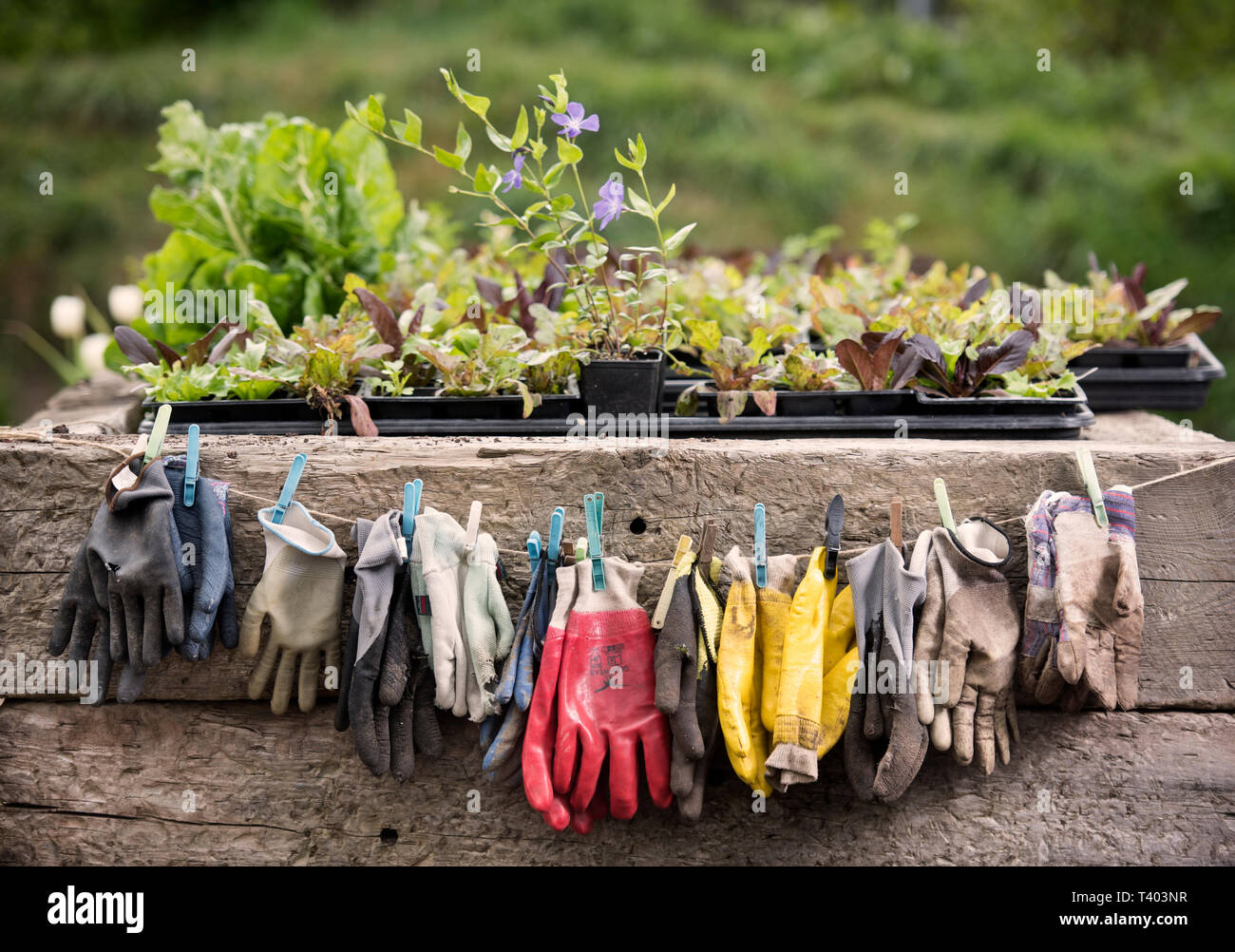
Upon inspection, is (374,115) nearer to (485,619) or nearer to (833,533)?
(485,619)

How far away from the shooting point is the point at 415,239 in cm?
330

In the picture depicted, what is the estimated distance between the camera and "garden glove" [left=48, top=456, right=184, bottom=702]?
5.65 feet

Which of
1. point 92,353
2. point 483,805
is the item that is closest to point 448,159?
point 483,805

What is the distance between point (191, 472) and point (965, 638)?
1467 millimetres

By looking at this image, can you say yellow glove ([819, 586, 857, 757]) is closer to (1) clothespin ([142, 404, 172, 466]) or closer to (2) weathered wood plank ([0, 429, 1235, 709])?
(2) weathered wood plank ([0, 429, 1235, 709])

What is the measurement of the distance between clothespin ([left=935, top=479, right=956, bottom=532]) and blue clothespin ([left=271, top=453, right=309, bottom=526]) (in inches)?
47.4

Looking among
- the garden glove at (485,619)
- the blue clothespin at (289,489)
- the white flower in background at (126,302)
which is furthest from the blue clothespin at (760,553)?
the white flower in background at (126,302)

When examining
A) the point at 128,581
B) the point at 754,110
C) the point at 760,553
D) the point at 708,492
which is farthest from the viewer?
the point at 754,110

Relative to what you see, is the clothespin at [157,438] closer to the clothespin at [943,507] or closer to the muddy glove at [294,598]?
the muddy glove at [294,598]

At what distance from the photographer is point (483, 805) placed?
6.53 feet

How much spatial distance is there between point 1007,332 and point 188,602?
1.91m

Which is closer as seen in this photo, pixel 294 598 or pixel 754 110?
pixel 294 598

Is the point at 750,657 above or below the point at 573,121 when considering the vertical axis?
below
